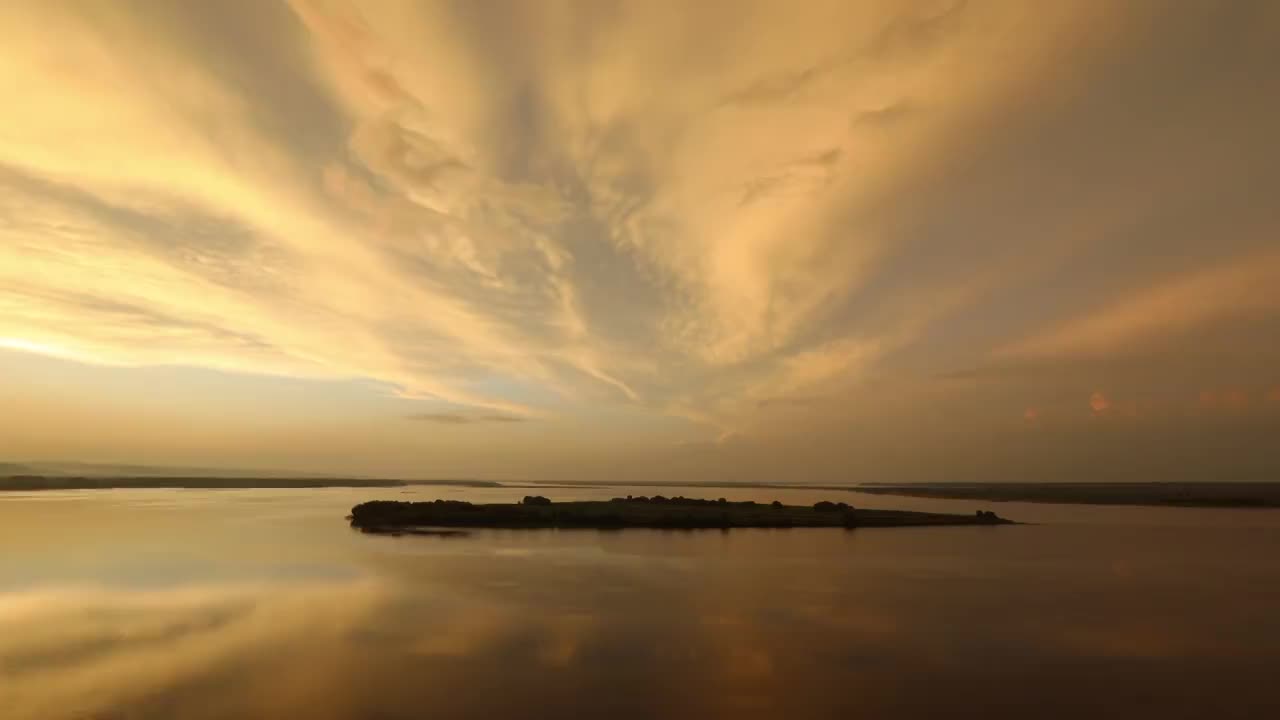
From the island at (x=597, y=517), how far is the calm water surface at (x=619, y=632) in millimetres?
13532

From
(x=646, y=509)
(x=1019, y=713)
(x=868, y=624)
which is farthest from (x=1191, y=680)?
(x=646, y=509)

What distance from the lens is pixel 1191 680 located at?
602 inches

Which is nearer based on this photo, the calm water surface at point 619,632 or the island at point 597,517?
the calm water surface at point 619,632

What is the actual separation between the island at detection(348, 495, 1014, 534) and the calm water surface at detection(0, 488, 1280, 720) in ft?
44.4

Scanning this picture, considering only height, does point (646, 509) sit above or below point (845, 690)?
above

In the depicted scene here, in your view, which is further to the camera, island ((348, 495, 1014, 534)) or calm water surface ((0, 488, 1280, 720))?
island ((348, 495, 1014, 534))

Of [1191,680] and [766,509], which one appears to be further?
[766,509]

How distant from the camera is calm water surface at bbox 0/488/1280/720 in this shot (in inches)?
520

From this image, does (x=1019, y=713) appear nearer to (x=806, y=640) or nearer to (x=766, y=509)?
(x=806, y=640)

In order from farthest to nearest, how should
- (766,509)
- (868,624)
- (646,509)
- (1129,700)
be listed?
(766,509), (646,509), (868,624), (1129,700)

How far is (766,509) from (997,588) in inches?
1392

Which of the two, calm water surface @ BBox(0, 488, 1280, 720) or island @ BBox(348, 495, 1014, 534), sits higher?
island @ BBox(348, 495, 1014, 534)

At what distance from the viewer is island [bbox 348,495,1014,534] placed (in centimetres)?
5166

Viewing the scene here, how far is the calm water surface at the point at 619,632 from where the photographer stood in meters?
13.2
